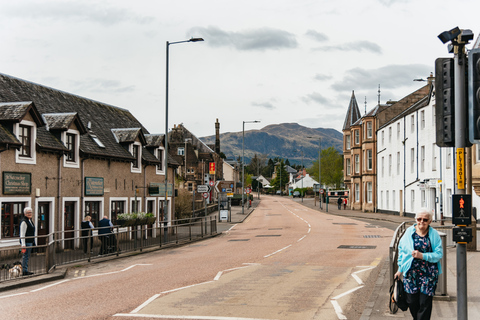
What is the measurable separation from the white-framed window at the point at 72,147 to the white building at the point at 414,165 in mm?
22909

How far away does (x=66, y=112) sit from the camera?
25.5 m

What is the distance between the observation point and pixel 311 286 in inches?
493

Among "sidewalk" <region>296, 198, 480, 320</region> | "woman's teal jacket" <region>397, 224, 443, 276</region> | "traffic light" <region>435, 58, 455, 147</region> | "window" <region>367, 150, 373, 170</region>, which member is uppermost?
"window" <region>367, 150, 373, 170</region>

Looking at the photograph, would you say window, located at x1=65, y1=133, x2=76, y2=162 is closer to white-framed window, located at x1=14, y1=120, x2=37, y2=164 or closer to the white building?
white-framed window, located at x1=14, y1=120, x2=37, y2=164

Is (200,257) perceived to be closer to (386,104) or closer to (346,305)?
(346,305)

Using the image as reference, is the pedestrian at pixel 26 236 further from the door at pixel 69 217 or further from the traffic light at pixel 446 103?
the traffic light at pixel 446 103

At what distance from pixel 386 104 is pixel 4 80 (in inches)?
1915

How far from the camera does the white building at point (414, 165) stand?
37.3 meters

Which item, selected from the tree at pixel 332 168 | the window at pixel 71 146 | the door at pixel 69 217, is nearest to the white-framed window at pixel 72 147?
the window at pixel 71 146

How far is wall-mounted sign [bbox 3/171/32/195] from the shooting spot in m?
19.4

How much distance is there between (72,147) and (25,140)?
11.0 feet

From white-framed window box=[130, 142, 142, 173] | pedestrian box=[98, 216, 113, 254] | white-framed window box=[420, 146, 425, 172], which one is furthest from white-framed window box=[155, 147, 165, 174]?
white-framed window box=[420, 146, 425, 172]

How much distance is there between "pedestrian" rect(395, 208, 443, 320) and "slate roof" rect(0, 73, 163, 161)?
16689 mm

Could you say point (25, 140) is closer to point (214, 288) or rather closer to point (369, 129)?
point (214, 288)
